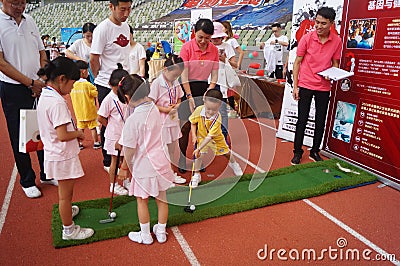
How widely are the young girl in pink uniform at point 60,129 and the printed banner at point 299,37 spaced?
320cm

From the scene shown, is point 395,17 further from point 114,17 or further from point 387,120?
point 114,17

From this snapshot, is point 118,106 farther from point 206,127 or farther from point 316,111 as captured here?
point 316,111

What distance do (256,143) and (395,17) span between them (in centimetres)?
226

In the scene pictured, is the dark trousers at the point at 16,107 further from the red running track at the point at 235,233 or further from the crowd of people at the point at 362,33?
the crowd of people at the point at 362,33

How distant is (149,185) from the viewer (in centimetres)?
216

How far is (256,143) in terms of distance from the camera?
476 centimetres

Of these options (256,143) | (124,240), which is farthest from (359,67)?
(124,240)

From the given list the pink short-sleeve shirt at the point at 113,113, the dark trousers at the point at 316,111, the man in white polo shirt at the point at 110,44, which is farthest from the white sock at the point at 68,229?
→ the dark trousers at the point at 316,111

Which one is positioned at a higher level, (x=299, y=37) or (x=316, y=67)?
(x=299, y=37)

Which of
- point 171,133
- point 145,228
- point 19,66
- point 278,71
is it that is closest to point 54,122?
point 145,228

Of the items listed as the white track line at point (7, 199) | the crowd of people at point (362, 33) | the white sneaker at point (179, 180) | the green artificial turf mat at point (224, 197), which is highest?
the crowd of people at point (362, 33)

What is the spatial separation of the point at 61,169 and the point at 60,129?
27 centimetres

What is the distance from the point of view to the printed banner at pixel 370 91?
3.29 m

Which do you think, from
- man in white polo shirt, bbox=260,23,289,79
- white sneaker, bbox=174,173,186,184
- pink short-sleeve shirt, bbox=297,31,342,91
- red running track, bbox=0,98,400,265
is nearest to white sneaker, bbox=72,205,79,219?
red running track, bbox=0,98,400,265
